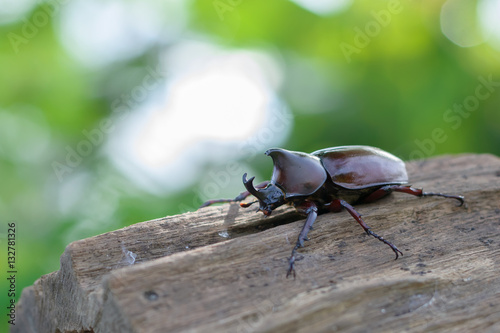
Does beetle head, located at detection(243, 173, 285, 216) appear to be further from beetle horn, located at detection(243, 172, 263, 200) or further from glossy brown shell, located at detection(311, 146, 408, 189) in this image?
glossy brown shell, located at detection(311, 146, 408, 189)

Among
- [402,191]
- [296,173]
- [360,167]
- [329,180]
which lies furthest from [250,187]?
[402,191]

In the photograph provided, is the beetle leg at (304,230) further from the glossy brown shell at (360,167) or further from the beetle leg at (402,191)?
the beetle leg at (402,191)

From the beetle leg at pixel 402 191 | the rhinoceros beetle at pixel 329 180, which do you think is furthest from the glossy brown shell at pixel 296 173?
the beetle leg at pixel 402 191

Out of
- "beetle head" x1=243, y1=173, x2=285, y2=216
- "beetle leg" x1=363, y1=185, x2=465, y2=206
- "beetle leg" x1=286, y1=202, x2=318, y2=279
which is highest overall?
"beetle head" x1=243, y1=173, x2=285, y2=216

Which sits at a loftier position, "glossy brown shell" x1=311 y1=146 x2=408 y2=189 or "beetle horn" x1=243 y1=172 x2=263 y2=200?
"beetle horn" x1=243 y1=172 x2=263 y2=200

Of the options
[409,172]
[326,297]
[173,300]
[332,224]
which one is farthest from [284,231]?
[409,172]

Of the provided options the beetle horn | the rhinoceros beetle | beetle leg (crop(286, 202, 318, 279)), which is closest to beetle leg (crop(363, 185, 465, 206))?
the rhinoceros beetle

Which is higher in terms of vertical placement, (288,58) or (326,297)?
(288,58)

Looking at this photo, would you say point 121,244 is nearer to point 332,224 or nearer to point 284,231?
point 284,231
